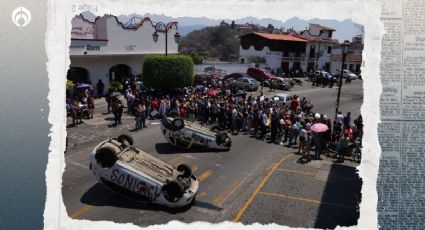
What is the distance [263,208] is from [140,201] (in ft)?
9.26

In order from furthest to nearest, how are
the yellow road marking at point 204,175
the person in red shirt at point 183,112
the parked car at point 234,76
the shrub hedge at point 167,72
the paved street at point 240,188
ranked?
the parked car at point 234,76, the shrub hedge at point 167,72, the person in red shirt at point 183,112, the yellow road marking at point 204,175, the paved street at point 240,188

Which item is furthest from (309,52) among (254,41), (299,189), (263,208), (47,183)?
(47,183)

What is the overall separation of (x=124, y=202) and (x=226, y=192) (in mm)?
2553

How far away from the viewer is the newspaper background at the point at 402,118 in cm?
792

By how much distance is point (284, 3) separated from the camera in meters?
8.05

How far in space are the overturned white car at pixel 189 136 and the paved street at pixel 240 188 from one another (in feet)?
0.92

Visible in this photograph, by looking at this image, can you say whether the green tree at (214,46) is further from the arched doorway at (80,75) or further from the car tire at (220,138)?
the car tire at (220,138)

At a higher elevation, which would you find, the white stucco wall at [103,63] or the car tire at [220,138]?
the white stucco wall at [103,63]

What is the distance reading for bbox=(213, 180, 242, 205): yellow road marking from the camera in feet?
31.7

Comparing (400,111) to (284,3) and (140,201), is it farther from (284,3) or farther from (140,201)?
(140,201)

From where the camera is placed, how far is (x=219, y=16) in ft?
26.8

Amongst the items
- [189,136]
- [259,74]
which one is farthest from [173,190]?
[259,74]

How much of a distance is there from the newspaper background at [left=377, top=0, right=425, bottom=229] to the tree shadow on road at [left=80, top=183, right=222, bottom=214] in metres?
3.67

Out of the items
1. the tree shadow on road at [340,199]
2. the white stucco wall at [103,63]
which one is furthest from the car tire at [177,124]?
the white stucco wall at [103,63]
